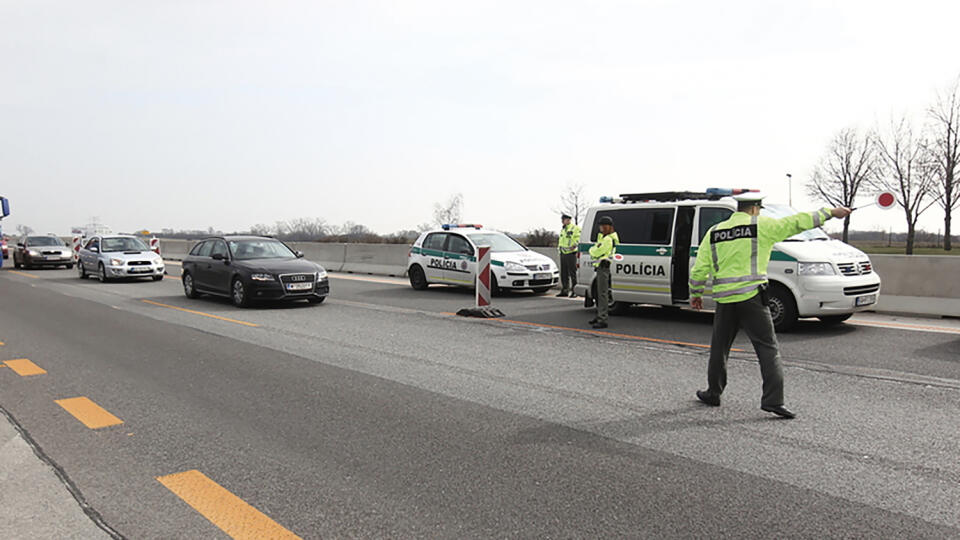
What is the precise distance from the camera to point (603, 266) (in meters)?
A: 10.7

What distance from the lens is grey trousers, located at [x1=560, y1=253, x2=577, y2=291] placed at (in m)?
15.6

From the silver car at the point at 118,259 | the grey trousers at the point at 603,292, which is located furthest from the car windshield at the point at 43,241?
the grey trousers at the point at 603,292

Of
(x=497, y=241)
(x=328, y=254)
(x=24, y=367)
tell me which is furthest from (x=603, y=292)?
(x=328, y=254)

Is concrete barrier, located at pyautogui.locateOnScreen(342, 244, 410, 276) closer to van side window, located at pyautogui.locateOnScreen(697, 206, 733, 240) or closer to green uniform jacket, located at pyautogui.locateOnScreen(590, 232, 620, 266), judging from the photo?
green uniform jacket, located at pyautogui.locateOnScreen(590, 232, 620, 266)

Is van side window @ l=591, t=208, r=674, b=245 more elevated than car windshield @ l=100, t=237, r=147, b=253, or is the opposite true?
van side window @ l=591, t=208, r=674, b=245

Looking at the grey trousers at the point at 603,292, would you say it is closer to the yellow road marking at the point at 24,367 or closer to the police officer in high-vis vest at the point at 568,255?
the police officer in high-vis vest at the point at 568,255

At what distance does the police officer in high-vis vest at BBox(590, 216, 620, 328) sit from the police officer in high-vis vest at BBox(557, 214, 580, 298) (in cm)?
475

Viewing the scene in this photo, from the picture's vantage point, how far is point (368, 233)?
45.1 meters

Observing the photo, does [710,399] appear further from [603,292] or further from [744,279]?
[603,292]

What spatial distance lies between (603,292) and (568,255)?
207 inches

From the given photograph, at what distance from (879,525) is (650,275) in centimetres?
785

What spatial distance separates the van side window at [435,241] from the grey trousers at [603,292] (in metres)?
7.14

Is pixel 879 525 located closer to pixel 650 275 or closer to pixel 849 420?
pixel 849 420

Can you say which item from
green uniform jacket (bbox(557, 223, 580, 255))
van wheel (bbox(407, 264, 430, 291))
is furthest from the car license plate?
green uniform jacket (bbox(557, 223, 580, 255))
